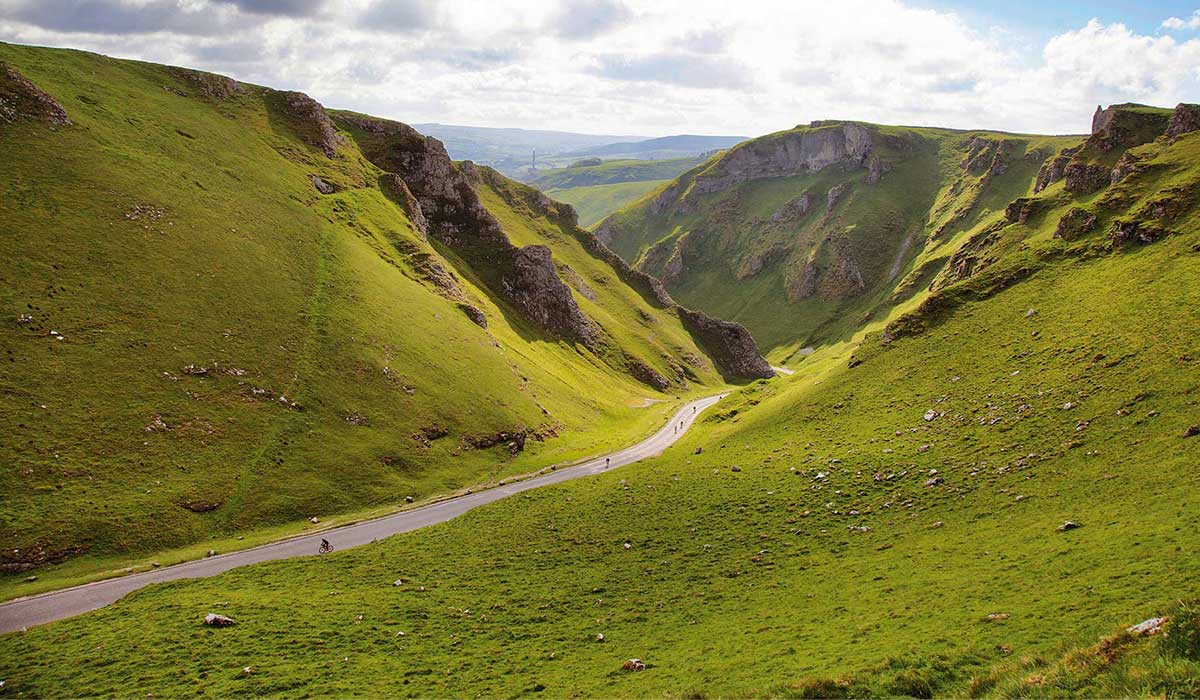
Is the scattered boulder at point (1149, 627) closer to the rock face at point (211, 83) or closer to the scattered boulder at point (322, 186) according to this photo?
the scattered boulder at point (322, 186)

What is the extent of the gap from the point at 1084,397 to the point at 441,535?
46.9 meters

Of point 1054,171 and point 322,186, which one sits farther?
point 1054,171

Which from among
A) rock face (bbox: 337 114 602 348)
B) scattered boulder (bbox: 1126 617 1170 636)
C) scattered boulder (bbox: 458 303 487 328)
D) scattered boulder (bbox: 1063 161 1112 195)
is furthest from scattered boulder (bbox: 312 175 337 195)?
scattered boulder (bbox: 1063 161 1112 195)

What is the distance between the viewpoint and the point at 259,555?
1820 inches

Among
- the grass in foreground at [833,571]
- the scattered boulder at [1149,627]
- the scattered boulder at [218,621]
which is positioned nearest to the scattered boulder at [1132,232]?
the grass in foreground at [833,571]

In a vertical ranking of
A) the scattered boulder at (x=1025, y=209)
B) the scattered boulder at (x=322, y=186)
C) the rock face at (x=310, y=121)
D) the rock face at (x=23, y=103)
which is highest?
the rock face at (x=310, y=121)

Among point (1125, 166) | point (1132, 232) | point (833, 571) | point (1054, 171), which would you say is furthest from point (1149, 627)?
point (1054, 171)

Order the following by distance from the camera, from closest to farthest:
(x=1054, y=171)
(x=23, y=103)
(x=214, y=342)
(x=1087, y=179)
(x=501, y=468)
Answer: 1. (x=214, y=342)
2. (x=23, y=103)
3. (x=501, y=468)
4. (x=1087, y=179)
5. (x=1054, y=171)

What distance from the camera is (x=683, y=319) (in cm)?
19162

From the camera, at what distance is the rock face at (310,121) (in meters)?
116

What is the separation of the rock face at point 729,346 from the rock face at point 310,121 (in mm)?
115151

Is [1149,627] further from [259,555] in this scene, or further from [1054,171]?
[1054,171]

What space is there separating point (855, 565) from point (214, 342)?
63.8 meters

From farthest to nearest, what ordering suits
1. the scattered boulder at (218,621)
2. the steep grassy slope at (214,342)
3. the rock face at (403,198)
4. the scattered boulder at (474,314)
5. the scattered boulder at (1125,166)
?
the rock face at (403,198) < the scattered boulder at (474,314) < the scattered boulder at (1125,166) < the steep grassy slope at (214,342) < the scattered boulder at (218,621)
